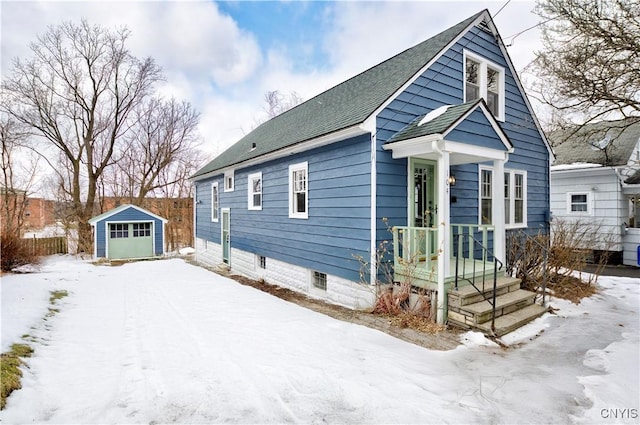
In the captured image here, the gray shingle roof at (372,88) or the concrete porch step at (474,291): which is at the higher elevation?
the gray shingle roof at (372,88)

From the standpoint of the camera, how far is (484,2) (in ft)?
25.2

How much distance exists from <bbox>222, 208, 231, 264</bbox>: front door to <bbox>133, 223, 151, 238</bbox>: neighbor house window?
23.5 feet

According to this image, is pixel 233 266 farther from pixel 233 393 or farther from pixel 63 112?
pixel 63 112

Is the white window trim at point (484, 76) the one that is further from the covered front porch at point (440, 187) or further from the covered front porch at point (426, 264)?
the covered front porch at point (426, 264)

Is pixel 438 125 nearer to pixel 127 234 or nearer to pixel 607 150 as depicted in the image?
pixel 607 150

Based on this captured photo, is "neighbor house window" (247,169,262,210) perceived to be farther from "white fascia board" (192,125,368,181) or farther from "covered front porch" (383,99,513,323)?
"covered front porch" (383,99,513,323)

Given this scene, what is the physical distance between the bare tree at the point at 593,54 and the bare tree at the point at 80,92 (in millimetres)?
22662

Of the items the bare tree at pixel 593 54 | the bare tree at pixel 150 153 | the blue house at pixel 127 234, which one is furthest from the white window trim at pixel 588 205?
the bare tree at pixel 150 153

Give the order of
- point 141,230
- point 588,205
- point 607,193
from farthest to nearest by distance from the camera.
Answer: point 141,230
point 588,205
point 607,193

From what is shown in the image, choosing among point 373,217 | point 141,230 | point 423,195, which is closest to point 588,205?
point 423,195

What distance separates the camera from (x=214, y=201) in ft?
46.7

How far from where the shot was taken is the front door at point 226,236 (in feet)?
42.0

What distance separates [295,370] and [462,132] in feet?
15.6

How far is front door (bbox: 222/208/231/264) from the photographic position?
12.8 metres
